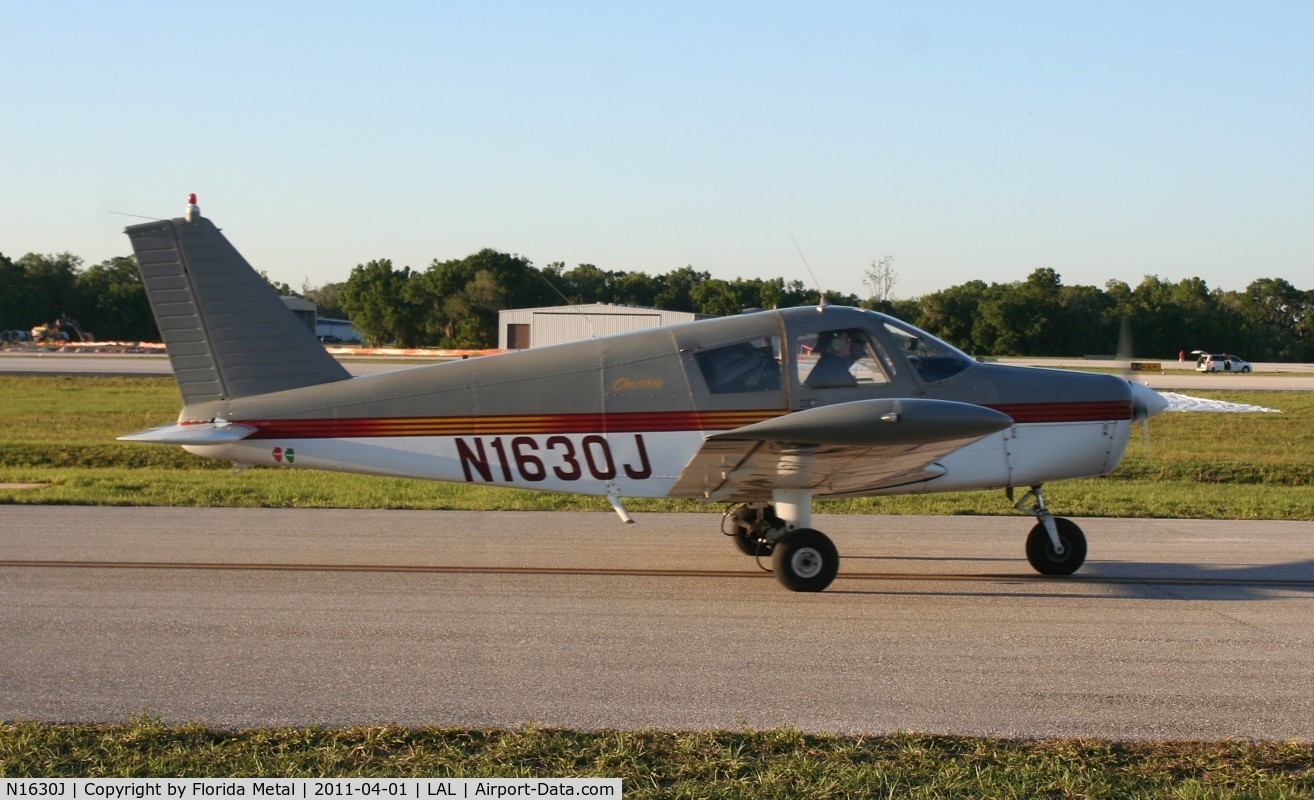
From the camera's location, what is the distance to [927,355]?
901 centimetres

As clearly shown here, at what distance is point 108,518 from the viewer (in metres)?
11.8

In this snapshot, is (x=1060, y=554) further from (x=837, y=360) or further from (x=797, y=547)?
(x=837, y=360)

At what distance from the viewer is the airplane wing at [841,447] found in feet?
25.0

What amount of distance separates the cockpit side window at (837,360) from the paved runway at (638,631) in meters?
1.62

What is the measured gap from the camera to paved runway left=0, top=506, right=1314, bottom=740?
5.73 meters

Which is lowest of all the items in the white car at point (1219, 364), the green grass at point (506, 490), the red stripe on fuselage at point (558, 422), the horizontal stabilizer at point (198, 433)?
the green grass at point (506, 490)

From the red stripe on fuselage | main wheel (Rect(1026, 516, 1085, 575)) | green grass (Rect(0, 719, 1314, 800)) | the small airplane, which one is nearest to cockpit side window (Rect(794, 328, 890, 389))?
the small airplane

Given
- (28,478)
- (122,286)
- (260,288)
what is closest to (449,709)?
(260,288)

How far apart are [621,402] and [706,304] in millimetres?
29704

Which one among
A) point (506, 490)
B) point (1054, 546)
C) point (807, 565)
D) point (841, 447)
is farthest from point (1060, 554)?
point (506, 490)

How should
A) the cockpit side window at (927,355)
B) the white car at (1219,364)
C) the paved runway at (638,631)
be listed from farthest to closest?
the white car at (1219,364)
the cockpit side window at (927,355)
the paved runway at (638,631)

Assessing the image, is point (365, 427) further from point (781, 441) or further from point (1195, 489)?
point (1195, 489)

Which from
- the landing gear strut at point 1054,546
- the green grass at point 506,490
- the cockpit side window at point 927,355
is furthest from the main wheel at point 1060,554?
the green grass at point 506,490
